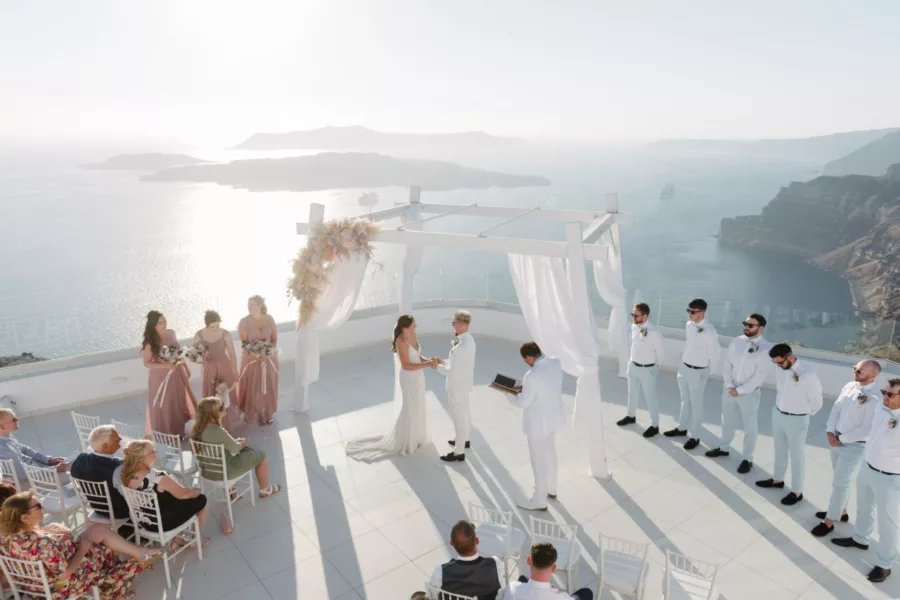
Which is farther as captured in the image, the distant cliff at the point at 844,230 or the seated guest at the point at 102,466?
the distant cliff at the point at 844,230

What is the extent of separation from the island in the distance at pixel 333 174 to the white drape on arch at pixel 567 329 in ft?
377

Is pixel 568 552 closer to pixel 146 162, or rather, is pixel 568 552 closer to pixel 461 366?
pixel 461 366

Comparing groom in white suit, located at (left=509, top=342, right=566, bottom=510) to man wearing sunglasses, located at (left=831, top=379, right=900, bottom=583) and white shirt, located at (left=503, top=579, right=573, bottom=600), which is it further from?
man wearing sunglasses, located at (left=831, top=379, right=900, bottom=583)

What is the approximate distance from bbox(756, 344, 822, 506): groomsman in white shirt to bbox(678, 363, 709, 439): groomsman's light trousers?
0.93 metres

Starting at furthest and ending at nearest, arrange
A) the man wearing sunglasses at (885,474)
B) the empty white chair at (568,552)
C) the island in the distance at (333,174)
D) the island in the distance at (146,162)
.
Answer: the island in the distance at (146,162) < the island in the distance at (333,174) < the man wearing sunglasses at (885,474) < the empty white chair at (568,552)

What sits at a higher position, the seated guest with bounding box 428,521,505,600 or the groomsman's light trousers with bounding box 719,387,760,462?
the seated guest with bounding box 428,521,505,600

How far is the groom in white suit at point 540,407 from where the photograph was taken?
493 cm

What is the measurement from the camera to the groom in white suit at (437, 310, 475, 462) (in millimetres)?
5637

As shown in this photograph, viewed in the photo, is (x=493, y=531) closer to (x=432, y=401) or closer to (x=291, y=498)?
(x=291, y=498)

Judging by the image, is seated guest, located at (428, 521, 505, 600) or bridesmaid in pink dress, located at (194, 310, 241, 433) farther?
bridesmaid in pink dress, located at (194, 310, 241, 433)

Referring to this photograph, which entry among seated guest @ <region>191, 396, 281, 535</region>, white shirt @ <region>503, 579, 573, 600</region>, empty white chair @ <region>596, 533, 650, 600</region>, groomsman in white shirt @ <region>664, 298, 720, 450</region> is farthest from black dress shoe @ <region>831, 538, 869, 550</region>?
seated guest @ <region>191, 396, 281, 535</region>

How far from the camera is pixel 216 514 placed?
5.18m

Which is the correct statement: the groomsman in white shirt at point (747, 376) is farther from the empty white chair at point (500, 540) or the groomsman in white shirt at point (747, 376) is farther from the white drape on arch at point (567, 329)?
the empty white chair at point (500, 540)

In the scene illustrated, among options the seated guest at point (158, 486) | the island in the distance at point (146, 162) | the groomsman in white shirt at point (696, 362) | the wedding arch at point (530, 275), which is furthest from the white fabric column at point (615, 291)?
the island in the distance at point (146, 162)
